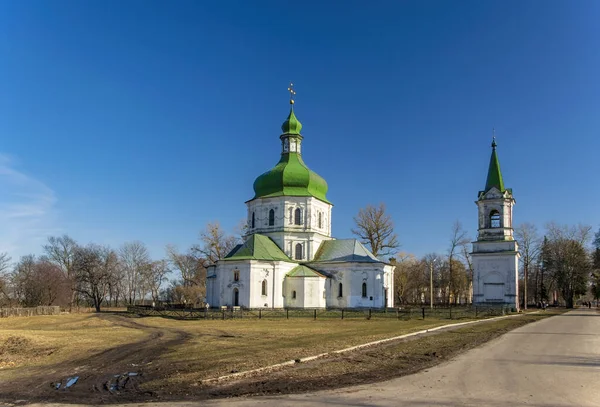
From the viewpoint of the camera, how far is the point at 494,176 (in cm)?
→ 5484

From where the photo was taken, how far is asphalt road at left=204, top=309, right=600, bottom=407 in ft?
32.1

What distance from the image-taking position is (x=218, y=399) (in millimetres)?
10180

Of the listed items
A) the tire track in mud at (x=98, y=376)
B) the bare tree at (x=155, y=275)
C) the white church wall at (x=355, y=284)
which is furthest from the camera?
the bare tree at (x=155, y=275)

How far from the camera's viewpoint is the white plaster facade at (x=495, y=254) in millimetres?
51412

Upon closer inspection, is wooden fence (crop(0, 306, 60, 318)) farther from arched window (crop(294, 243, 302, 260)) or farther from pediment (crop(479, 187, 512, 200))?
pediment (crop(479, 187, 512, 200))

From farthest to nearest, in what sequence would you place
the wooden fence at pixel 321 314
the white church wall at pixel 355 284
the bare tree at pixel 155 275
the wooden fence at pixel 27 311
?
the bare tree at pixel 155 275, the white church wall at pixel 355 284, the wooden fence at pixel 27 311, the wooden fence at pixel 321 314

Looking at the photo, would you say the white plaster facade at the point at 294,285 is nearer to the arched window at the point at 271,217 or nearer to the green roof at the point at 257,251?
the green roof at the point at 257,251

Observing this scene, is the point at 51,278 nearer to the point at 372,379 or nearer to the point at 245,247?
the point at 245,247

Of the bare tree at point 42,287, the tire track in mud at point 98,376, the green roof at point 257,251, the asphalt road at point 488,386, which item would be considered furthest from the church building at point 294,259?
the asphalt road at point 488,386

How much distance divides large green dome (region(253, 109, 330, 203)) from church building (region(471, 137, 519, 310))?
1621 centimetres

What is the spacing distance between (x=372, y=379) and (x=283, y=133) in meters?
48.5

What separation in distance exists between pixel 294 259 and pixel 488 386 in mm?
42820

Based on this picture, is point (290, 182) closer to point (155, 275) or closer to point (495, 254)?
point (495, 254)

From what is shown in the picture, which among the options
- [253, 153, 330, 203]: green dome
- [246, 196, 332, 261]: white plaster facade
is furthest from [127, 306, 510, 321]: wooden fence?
[253, 153, 330, 203]: green dome
